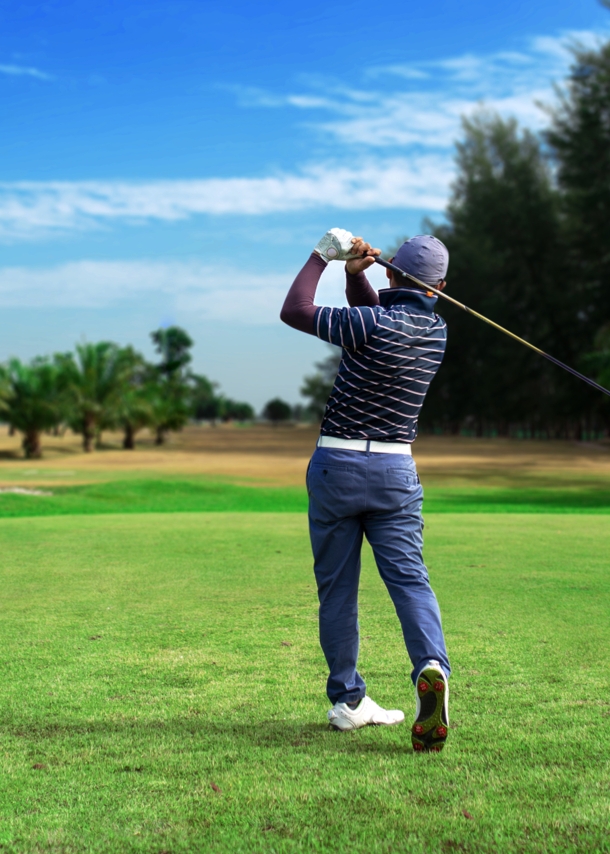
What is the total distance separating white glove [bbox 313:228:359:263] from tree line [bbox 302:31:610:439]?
4251cm

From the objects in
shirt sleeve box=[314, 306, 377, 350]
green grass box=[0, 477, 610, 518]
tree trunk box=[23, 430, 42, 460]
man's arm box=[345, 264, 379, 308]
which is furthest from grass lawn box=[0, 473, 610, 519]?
tree trunk box=[23, 430, 42, 460]

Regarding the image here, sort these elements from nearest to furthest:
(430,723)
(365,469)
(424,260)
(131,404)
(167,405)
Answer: (430,723)
(365,469)
(424,260)
(131,404)
(167,405)

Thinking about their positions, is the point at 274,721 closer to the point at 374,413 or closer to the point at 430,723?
the point at 430,723

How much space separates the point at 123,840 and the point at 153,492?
18.7m

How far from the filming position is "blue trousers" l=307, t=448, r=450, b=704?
3736 millimetres

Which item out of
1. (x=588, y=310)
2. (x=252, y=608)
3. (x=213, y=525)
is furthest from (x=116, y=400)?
(x=252, y=608)

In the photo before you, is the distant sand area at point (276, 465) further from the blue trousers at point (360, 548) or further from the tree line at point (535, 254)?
the blue trousers at point (360, 548)

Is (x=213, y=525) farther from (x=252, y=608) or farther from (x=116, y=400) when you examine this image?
(x=116, y=400)

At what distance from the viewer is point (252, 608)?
6191 mm

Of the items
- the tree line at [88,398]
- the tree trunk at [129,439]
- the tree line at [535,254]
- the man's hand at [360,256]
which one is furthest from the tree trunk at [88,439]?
the man's hand at [360,256]

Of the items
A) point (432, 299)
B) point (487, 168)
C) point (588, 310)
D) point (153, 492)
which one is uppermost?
point (487, 168)

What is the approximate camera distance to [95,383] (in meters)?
45.2

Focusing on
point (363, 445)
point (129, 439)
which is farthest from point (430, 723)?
point (129, 439)

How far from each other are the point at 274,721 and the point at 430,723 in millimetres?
746
